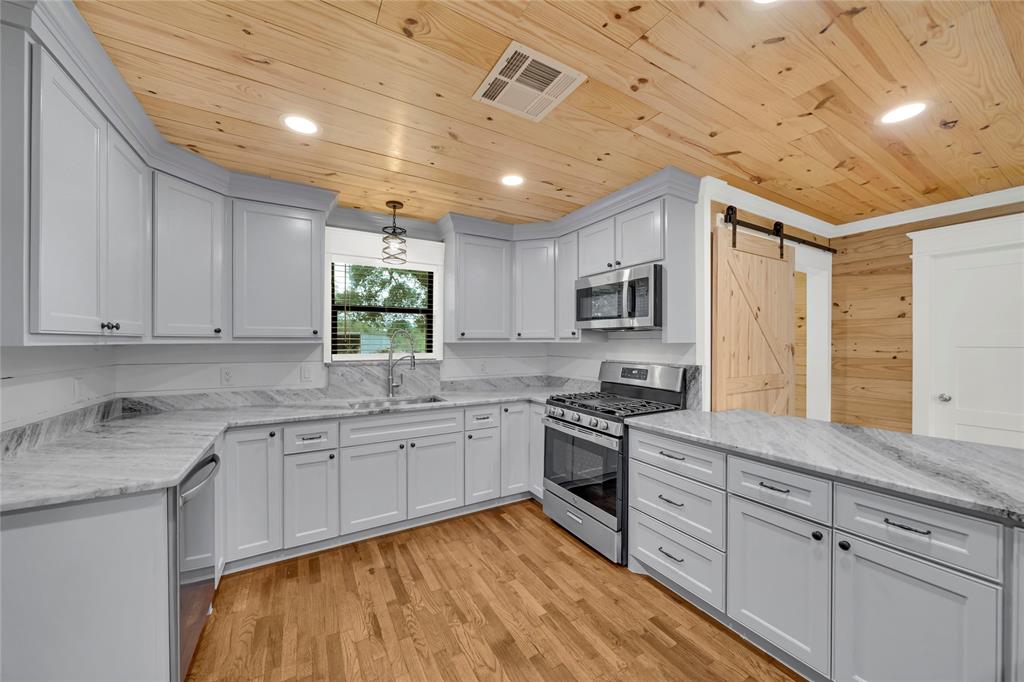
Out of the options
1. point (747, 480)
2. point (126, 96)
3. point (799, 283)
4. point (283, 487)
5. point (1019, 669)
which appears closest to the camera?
point (1019, 669)

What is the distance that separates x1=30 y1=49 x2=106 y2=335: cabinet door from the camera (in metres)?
1.29

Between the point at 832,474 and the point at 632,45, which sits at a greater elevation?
the point at 632,45

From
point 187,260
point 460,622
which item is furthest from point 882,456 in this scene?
point 187,260

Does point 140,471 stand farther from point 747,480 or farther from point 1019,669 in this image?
point 1019,669

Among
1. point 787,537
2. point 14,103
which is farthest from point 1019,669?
point 14,103

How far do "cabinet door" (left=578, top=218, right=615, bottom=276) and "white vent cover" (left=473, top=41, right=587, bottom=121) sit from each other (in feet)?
4.41

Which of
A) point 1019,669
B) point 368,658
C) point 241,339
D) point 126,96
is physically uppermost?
point 126,96

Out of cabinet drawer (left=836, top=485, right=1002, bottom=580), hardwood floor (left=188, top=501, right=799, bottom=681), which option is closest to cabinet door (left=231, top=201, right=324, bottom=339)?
hardwood floor (left=188, top=501, right=799, bottom=681)

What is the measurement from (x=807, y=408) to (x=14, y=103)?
5.03 meters

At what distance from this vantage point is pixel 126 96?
170 cm

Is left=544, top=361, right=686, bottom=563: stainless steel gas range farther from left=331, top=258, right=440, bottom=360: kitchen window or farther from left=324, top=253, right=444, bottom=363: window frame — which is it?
left=331, top=258, right=440, bottom=360: kitchen window

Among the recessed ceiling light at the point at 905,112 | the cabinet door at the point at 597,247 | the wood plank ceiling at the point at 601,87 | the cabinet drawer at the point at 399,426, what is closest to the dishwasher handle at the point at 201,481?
the cabinet drawer at the point at 399,426

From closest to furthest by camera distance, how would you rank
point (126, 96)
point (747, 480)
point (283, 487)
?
1. point (126, 96)
2. point (747, 480)
3. point (283, 487)

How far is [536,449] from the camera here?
11.1ft
